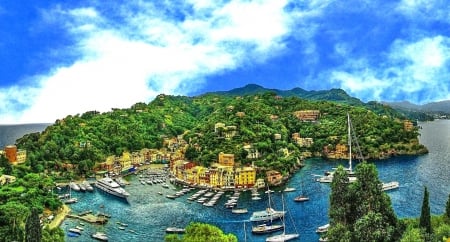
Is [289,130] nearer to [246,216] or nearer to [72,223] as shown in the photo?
[246,216]

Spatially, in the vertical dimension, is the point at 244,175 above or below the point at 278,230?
above

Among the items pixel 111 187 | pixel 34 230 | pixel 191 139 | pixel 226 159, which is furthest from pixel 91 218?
pixel 191 139

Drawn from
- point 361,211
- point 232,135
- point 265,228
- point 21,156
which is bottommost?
point 265,228

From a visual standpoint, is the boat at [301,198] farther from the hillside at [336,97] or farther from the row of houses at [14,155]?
the hillside at [336,97]

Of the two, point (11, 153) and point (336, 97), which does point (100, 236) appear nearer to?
point (11, 153)

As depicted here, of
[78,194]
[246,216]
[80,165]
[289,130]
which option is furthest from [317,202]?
[289,130]

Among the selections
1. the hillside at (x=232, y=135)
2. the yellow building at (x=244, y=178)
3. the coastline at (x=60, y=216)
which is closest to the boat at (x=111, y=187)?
the coastline at (x=60, y=216)

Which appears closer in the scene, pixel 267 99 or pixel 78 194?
A: pixel 78 194
